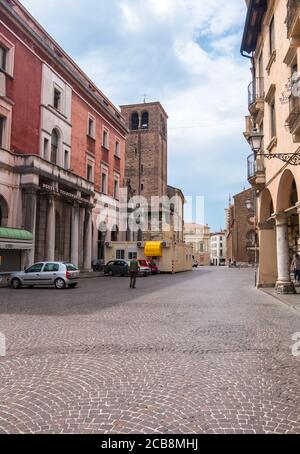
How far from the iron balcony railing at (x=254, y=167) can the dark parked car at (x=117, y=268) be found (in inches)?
634

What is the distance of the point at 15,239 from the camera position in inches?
897

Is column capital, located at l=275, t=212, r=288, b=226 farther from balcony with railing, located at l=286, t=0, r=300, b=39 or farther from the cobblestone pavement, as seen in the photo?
balcony with railing, located at l=286, t=0, r=300, b=39

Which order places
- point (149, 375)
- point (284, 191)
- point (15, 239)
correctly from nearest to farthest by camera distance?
point (149, 375), point (284, 191), point (15, 239)

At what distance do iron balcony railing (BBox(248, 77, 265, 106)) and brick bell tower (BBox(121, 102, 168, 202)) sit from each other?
51.0m

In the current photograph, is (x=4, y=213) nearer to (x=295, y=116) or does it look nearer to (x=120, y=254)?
(x=120, y=254)

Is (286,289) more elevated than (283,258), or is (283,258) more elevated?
(283,258)

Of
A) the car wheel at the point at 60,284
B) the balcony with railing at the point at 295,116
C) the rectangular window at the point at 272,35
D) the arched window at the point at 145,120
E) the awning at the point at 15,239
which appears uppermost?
the arched window at the point at 145,120

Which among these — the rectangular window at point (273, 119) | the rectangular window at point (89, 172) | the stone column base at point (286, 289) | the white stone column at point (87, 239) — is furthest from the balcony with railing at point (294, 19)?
the rectangular window at point (89, 172)

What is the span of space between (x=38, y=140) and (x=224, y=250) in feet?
406

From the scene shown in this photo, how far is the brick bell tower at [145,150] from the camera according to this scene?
242ft

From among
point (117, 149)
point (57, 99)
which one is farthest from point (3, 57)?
point (117, 149)

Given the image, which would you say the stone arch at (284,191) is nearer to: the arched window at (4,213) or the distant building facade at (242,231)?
the arched window at (4,213)

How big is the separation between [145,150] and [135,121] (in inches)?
266

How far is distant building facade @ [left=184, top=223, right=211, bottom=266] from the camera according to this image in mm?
117419
